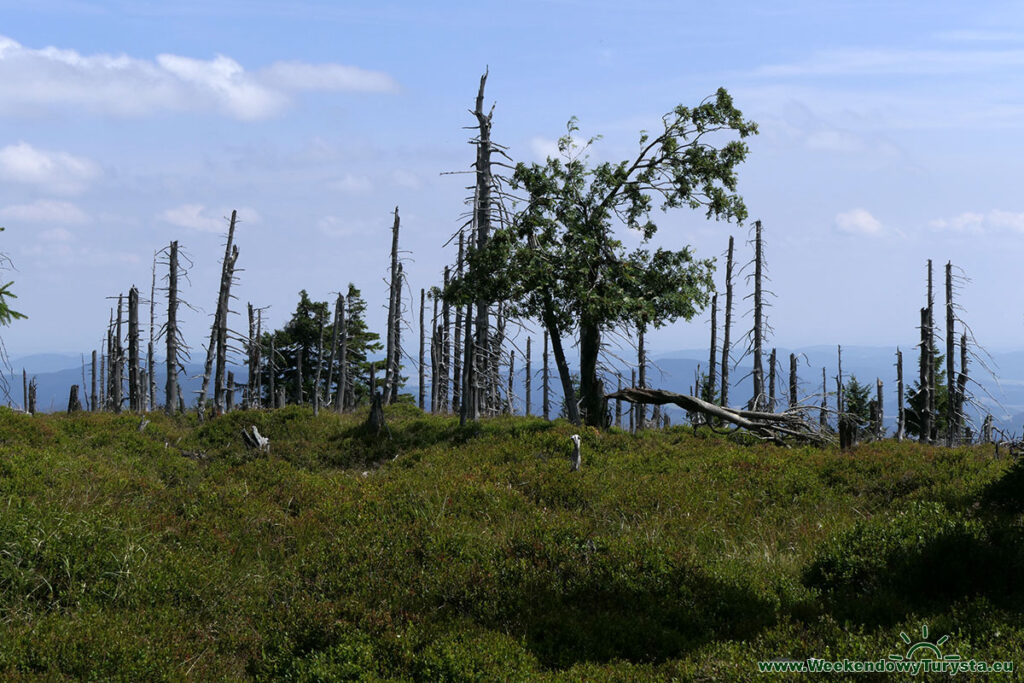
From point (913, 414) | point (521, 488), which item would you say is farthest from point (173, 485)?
point (913, 414)

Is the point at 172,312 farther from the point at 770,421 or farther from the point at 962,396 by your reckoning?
the point at 962,396

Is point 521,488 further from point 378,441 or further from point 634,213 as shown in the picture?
point 634,213

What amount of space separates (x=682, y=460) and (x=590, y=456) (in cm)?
213

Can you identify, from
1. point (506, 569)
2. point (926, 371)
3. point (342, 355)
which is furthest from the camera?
point (342, 355)

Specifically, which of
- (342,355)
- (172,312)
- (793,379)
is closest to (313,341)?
(342,355)

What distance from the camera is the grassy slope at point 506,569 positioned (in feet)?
26.3

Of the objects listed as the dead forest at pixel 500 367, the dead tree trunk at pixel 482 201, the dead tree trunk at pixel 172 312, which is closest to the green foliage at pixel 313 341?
the dead forest at pixel 500 367

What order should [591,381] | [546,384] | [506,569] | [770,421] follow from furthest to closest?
[546,384]
[591,381]
[770,421]
[506,569]

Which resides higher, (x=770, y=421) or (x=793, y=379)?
(x=793, y=379)

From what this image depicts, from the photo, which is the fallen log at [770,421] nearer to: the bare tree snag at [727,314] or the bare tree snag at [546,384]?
the bare tree snag at [546,384]

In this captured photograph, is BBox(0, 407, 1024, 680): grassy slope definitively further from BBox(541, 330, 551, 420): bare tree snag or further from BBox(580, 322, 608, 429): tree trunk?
BBox(541, 330, 551, 420): bare tree snag

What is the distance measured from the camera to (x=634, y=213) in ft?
80.8

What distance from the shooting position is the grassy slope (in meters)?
8.02

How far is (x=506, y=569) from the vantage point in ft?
33.1
